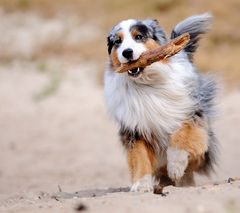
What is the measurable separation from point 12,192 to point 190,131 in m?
2.63

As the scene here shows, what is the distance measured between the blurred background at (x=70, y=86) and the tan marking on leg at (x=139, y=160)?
6.91 feet

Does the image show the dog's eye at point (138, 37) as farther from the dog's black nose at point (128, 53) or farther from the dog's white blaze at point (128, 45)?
the dog's black nose at point (128, 53)

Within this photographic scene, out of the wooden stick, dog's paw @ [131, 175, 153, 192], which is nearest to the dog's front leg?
dog's paw @ [131, 175, 153, 192]

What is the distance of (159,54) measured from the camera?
827 cm

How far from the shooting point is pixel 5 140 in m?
15.1

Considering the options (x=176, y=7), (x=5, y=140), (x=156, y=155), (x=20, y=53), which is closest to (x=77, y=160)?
(x=5, y=140)

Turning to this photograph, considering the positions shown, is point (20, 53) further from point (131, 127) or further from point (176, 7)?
point (131, 127)

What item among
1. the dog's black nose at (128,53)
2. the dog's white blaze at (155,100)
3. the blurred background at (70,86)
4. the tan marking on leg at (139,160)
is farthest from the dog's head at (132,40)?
the blurred background at (70,86)

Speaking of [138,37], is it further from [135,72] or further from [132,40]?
[135,72]

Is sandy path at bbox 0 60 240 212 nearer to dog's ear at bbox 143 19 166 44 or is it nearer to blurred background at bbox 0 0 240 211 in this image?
blurred background at bbox 0 0 240 211

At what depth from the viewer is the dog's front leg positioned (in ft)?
27.2

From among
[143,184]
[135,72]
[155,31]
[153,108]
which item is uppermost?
[155,31]

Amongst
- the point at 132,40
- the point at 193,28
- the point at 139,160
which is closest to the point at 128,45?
the point at 132,40

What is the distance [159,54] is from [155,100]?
1.73 feet
